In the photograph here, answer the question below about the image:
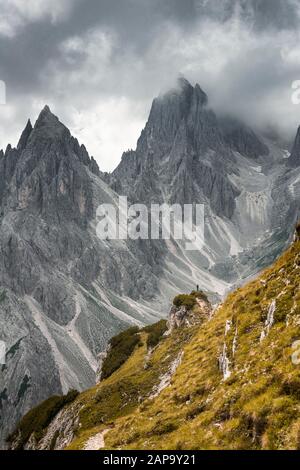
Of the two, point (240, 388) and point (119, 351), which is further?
point (119, 351)

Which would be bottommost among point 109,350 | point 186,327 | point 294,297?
point 109,350

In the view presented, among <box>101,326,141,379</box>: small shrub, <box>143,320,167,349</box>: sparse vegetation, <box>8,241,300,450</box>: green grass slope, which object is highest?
<box>8,241,300,450</box>: green grass slope

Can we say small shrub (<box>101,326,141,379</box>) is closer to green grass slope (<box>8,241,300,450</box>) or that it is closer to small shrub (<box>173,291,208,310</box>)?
small shrub (<box>173,291,208,310</box>)

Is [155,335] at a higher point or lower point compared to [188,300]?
lower

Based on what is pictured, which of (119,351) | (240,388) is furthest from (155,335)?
(240,388)

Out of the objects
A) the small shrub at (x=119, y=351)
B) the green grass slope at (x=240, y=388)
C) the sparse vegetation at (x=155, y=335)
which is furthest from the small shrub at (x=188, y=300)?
the green grass slope at (x=240, y=388)

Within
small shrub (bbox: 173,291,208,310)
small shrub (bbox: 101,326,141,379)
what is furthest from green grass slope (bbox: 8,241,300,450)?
small shrub (bbox: 101,326,141,379)

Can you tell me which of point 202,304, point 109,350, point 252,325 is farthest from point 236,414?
point 109,350

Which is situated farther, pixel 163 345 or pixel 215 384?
pixel 163 345

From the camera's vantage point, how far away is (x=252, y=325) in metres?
31.2

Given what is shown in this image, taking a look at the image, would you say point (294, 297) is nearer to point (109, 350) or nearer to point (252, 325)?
point (252, 325)

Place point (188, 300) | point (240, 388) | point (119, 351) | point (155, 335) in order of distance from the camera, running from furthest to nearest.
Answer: point (119, 351) < point (155, 335) < point (188, 300) < point (240, 388)

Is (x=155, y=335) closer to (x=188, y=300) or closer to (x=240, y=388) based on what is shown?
(x=188, y=300)
